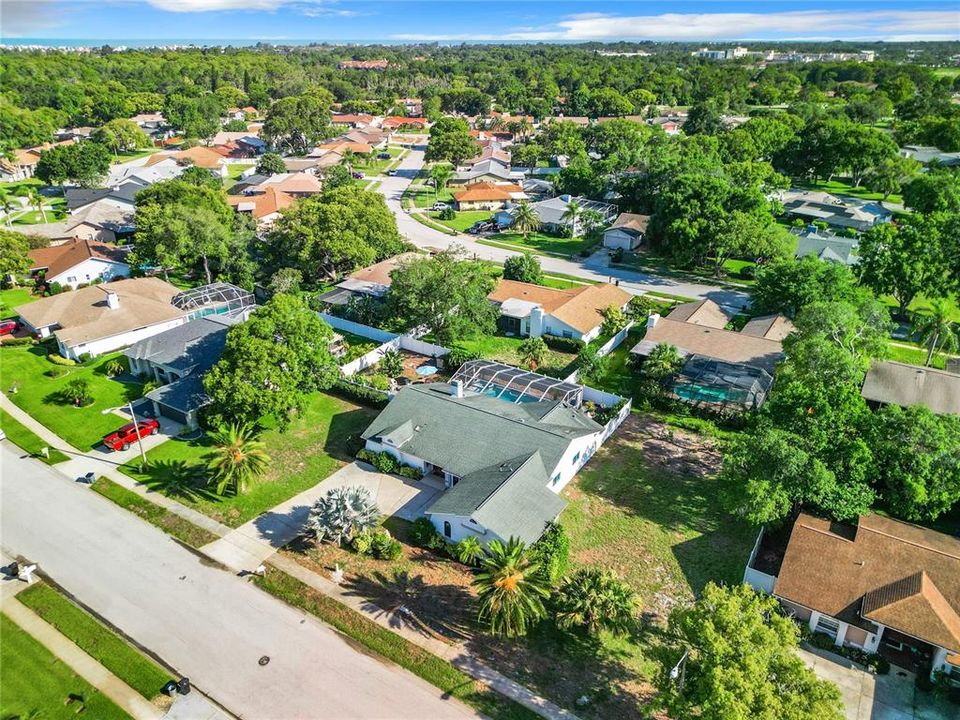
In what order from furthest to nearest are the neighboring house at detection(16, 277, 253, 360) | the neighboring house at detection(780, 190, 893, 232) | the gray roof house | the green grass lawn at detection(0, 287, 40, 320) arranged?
the neighboring house at detection(780, 190, 893, 232), the green grass lawn at detection(0, 287, 40, 320), the neighboring house at detection(16, 277, 253, 360), the gray roof house

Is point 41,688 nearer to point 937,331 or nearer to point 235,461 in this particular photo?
point 235,461

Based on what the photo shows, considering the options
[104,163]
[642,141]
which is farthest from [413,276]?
[104,163]

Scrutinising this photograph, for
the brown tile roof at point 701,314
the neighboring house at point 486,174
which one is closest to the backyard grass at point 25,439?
the brown tile roof at point 701,314

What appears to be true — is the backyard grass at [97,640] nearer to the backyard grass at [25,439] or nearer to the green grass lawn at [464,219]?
the backyard grass at [25,439]

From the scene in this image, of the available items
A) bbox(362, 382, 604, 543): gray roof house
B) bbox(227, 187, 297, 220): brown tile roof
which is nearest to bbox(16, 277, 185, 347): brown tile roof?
bbox(362, 382, 604, 543): gray roof house

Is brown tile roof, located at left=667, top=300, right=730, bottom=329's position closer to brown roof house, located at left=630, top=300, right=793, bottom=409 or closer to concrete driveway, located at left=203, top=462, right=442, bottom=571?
brown roof house, located at left=630, top=300, right=793, bottom=409

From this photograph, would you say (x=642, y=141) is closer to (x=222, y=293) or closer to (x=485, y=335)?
(x=485, y=335)
